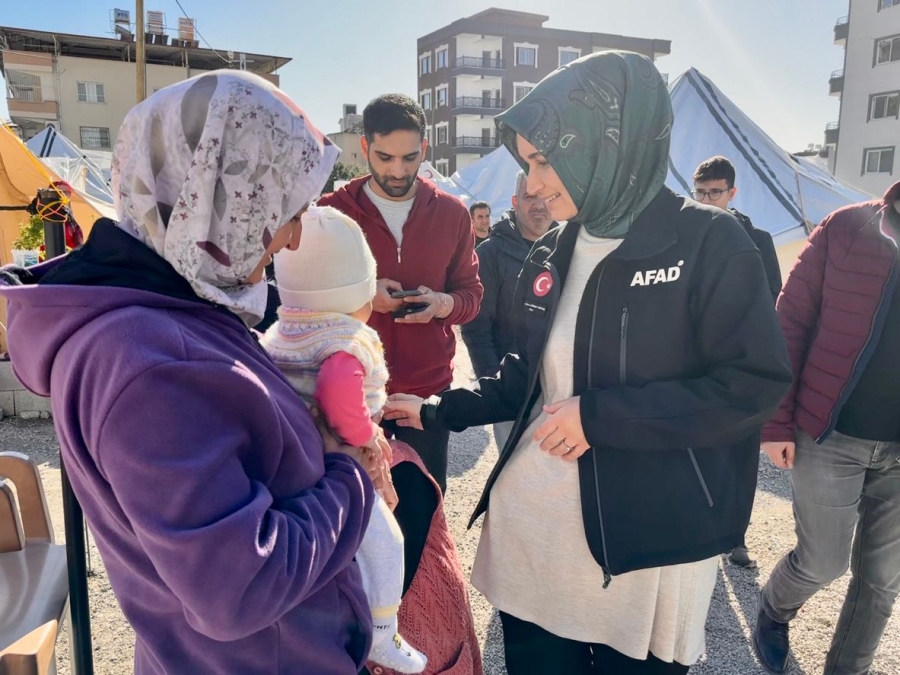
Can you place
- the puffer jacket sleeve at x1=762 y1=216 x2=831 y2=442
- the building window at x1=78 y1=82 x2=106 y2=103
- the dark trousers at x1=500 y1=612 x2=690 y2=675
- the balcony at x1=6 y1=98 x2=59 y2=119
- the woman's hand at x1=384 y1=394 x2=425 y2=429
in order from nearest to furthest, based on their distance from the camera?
the dark trousers at x1=500 y1=612 x2=690 y2=675 → the woman's hand at x1=384 y1=394 x2=425 y2=429 → the puffer jacket sleeve at x1=762 y1=216 x2=831 y2=442 → the balcony at x1=6 y1=98 x2=59 y2=119 → the building window at x1=78 y1=82 x2=106 y2=103

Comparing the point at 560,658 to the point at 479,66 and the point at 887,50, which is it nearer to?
the point at 887,50

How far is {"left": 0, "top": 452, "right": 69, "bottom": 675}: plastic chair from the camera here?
1485 mm

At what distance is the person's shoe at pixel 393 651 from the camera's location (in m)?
1.49

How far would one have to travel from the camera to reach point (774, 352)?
1.59 m

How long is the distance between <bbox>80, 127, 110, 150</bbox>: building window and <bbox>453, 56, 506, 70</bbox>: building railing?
2284 cm

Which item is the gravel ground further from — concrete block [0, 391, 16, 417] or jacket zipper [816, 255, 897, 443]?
concrete block [0, 391, 16, 417]

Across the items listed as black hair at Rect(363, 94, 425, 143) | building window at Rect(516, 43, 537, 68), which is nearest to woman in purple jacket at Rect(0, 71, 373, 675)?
black hair at Rect(363, 94, 425, 143)

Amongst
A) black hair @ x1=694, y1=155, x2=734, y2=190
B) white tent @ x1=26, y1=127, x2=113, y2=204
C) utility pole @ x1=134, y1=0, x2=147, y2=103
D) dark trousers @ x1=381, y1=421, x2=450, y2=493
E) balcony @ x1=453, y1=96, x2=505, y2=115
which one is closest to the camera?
dark trousers @ x1=381, y1=421, x2=450, y2=493

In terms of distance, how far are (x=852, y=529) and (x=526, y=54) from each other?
4725 centimetres

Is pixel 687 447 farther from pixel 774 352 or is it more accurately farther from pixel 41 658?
pixel 41 658

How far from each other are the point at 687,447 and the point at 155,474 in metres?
1.26

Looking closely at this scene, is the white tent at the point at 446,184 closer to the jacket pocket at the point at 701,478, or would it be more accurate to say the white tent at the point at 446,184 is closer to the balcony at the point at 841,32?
the jacket pocket at the point at 701,478

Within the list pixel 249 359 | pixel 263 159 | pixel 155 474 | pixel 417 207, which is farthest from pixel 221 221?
pixel 417 207

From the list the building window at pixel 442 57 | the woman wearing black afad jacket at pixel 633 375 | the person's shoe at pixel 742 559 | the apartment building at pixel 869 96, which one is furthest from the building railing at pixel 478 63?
the woman wearing black afad jacket at pixel 633 375
